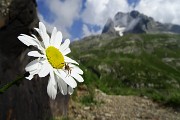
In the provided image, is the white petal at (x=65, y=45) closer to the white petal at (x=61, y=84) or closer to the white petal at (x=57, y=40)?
the white petal at (x=57, y=40)

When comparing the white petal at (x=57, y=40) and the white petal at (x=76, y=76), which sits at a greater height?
the white petal at (x=57, y=40)

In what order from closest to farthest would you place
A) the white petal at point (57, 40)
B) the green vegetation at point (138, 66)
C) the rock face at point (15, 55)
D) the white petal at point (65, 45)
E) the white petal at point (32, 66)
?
the white petal at point (32, 66) < the white petal at point (57, 40) < the white petal at point (65, 45) < the rock face at point (15, 55) < the green vegetation at point (138, 66)

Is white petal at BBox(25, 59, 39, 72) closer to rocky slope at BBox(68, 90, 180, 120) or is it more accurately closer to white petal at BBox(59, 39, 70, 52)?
white petal at BBox(59, 39, 70, 52)

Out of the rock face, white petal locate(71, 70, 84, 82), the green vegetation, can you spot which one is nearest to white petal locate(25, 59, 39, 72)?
white petal locate(71, 70, 84, 82)

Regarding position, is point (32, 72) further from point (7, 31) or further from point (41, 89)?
point (41, 89)

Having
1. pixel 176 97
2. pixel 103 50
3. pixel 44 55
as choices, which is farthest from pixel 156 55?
pixel 44 55

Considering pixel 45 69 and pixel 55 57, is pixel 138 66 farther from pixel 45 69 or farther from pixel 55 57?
pixel 45 69

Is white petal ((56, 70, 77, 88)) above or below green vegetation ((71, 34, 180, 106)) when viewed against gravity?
below

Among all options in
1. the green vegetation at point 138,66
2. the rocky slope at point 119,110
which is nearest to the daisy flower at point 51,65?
the rocky slope at point 119,110
